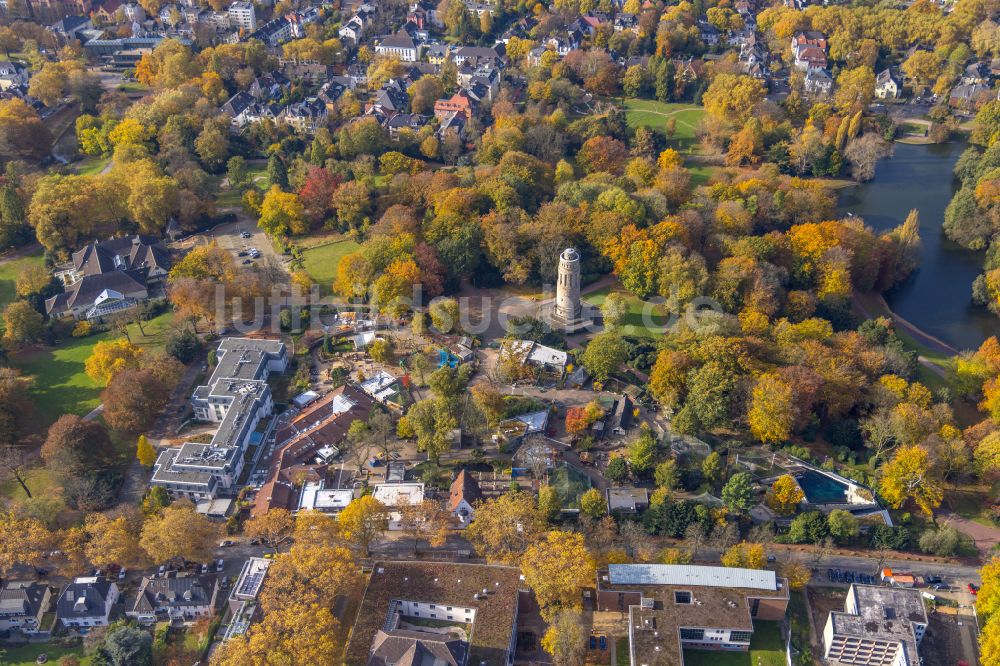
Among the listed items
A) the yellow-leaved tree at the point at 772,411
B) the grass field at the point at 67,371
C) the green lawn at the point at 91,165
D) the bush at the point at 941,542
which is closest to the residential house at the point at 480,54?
the green lawn at the point at 91,165

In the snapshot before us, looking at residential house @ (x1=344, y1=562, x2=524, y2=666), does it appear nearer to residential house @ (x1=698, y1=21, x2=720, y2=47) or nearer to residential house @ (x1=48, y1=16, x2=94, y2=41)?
residential house @ (x1=698, y1=21, x2=720, y2=47)

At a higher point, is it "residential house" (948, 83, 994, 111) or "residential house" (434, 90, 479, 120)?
"residential house" (948, 83, 994, 111)

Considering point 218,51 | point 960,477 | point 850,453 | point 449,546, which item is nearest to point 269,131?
point 218,51

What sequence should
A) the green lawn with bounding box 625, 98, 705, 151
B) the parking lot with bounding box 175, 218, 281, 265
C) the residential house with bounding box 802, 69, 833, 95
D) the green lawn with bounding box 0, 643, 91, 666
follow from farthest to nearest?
the residential house with bounding box 802, 69, 833, 95
the green lawn with bounding box 625, 98, 705, 151
the parking lot with bounding box 175, 218, 281, 265
the green lawn with bounding box 0, 643, 91, 666

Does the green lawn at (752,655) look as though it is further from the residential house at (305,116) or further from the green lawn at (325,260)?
the residential house at (305,116)

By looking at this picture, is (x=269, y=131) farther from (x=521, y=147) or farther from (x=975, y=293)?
(x=975, y=293)

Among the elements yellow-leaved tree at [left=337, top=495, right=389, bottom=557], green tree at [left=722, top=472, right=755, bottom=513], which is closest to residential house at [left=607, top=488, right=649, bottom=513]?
green tree at [left=722, top=472, right=755, bottom=513]
